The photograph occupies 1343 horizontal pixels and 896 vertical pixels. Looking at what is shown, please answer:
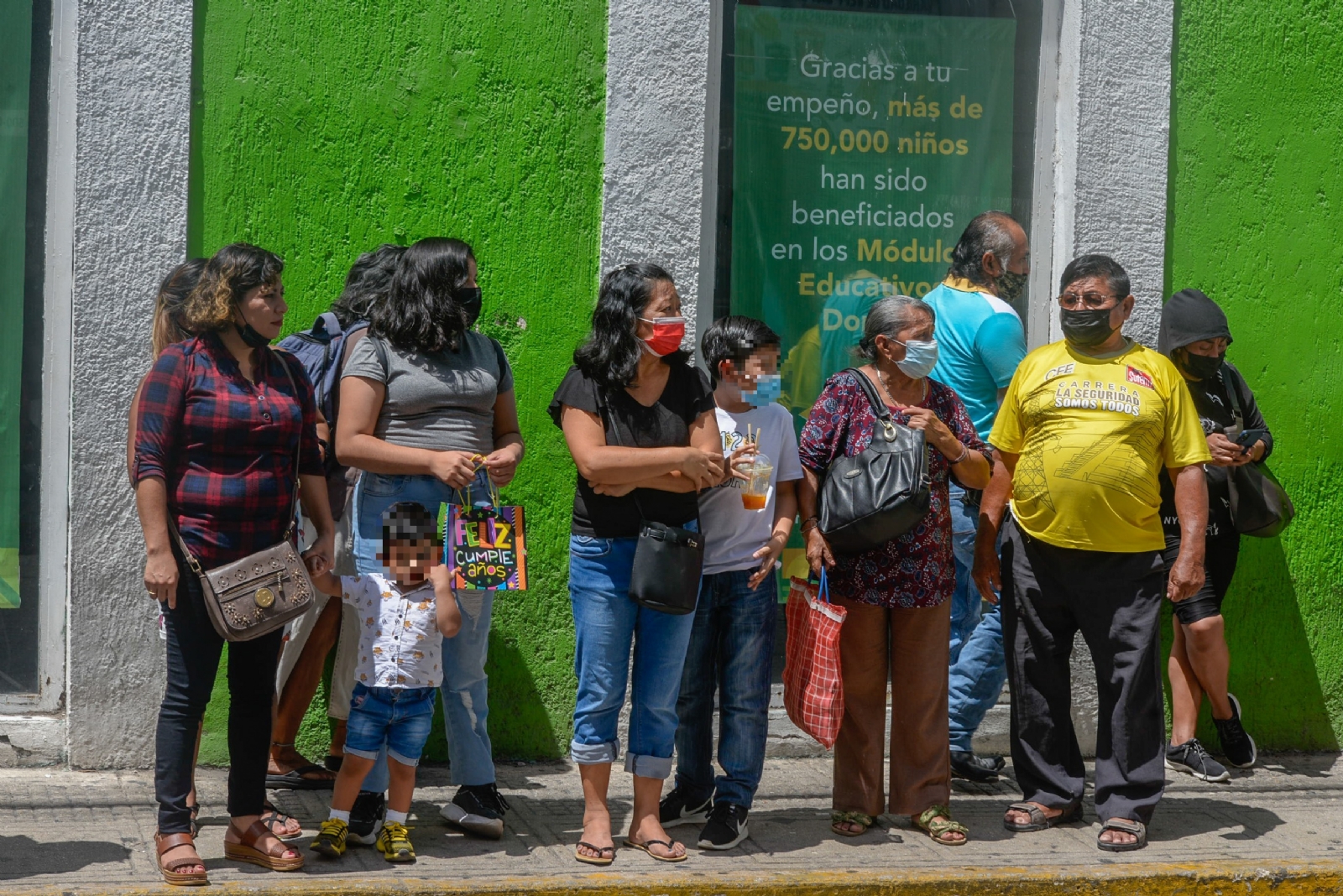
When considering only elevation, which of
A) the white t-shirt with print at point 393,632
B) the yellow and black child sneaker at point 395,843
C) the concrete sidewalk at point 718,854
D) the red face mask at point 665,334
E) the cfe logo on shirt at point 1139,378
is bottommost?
the concrete sidewalk at point 718,854

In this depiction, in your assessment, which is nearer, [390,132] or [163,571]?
[163,571]

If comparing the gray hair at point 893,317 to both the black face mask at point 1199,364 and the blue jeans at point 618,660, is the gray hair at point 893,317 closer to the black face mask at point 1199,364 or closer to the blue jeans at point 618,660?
Result: the blue jeans at point 618,660

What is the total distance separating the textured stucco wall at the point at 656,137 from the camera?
5.71 m

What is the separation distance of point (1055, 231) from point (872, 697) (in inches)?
99.5

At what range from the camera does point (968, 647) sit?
18.5 ft

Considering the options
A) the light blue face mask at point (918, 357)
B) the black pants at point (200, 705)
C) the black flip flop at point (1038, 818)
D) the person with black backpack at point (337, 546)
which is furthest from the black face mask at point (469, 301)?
the black flip flop at point (1038, 818)

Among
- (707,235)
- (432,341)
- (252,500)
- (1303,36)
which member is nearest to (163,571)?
(252,500)

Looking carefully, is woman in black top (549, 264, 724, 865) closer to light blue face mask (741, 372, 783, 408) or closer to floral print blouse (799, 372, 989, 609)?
light blue face mask (741, 372, 783, 408)

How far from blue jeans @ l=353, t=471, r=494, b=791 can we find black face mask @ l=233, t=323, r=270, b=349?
21.7 inches

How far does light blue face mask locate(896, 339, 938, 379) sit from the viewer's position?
15.7 feet

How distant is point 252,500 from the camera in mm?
4184

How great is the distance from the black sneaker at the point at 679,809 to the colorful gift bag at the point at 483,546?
1070 mm

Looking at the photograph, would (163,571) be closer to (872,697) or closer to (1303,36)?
(872,697)

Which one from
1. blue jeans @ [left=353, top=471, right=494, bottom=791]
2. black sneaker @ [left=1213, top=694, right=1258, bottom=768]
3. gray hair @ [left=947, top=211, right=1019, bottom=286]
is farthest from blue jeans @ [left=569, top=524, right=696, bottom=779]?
black sneaker @ [left=1213, top=694, right=1258, bottom=768]
